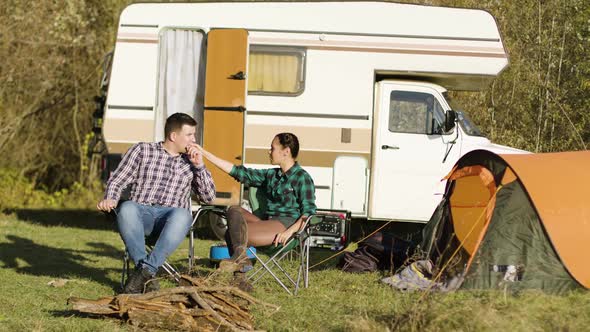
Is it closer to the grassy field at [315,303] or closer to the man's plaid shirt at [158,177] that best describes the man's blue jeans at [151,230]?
the man's plaid shirt at [158,177]

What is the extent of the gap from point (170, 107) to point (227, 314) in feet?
17.1

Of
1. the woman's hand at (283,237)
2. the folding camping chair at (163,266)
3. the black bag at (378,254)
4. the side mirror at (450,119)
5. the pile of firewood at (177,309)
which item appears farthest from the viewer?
the side mirror at (450,119)

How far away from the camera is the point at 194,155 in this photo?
7.11 metres

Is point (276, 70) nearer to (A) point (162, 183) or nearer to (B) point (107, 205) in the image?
(A) point (162, 183)

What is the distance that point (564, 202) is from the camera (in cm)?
699

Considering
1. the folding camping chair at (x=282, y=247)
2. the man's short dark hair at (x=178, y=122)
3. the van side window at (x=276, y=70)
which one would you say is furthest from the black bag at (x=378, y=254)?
the van side window at (x=276, y=70)

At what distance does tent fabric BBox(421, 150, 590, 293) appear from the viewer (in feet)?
22.5

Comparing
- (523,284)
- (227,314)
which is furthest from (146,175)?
(523,284)

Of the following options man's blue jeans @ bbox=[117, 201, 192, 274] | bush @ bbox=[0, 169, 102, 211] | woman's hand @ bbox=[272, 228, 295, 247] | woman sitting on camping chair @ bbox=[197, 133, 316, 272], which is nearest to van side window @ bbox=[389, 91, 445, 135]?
woman sitting on camping chair @ bbox=[197, 133, 316, 272]

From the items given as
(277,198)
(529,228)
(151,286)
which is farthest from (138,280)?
(529,228)

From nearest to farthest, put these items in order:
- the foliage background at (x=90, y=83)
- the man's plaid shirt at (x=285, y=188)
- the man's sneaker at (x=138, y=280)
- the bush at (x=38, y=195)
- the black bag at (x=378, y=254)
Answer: the man's sneaker at (x=138, y=280), the man's plaid shirt at (x=285, y=188), the black bag at (x=378, y=254), the foliage background at (x=90, y=83), the bush at (x=38, y=195)

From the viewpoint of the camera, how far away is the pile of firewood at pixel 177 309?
5.60 m

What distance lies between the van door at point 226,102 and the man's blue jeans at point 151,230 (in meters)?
3.35

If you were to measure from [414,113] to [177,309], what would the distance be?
5.52 metres
